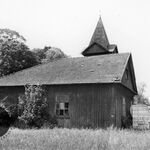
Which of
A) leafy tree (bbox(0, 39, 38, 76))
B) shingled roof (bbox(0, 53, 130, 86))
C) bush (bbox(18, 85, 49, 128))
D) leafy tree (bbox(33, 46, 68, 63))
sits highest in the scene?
leafy tree (bbox(33, 46, 68, 63))

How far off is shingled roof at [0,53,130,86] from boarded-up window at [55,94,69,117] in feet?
4.19

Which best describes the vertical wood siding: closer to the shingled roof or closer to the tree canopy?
the shingled roof

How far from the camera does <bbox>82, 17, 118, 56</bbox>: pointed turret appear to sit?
35594 mm

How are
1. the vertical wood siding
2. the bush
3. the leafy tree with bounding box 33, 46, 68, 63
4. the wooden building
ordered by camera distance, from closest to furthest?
the vertical wood siding
the wooden building
the bush
the leafy tree with bounding box 33, 46, 68, 63

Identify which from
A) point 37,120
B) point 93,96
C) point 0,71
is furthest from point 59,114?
point 0,71

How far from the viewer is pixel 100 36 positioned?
3688 cm

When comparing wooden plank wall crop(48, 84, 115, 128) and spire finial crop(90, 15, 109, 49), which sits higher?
spire finial crop(90, 15, 109, 49)

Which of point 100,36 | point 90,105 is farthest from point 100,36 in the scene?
point 90,105

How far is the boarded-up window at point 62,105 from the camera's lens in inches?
962

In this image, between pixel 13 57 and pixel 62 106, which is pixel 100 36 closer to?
pixel 13 57

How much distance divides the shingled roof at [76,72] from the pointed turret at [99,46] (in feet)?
19.3

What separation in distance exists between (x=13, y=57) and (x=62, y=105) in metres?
12.7

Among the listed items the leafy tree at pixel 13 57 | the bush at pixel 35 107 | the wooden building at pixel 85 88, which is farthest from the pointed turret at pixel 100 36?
the bush at pixel 35 107

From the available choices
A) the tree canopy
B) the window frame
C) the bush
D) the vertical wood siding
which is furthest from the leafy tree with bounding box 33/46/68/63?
the vertical wood siding
